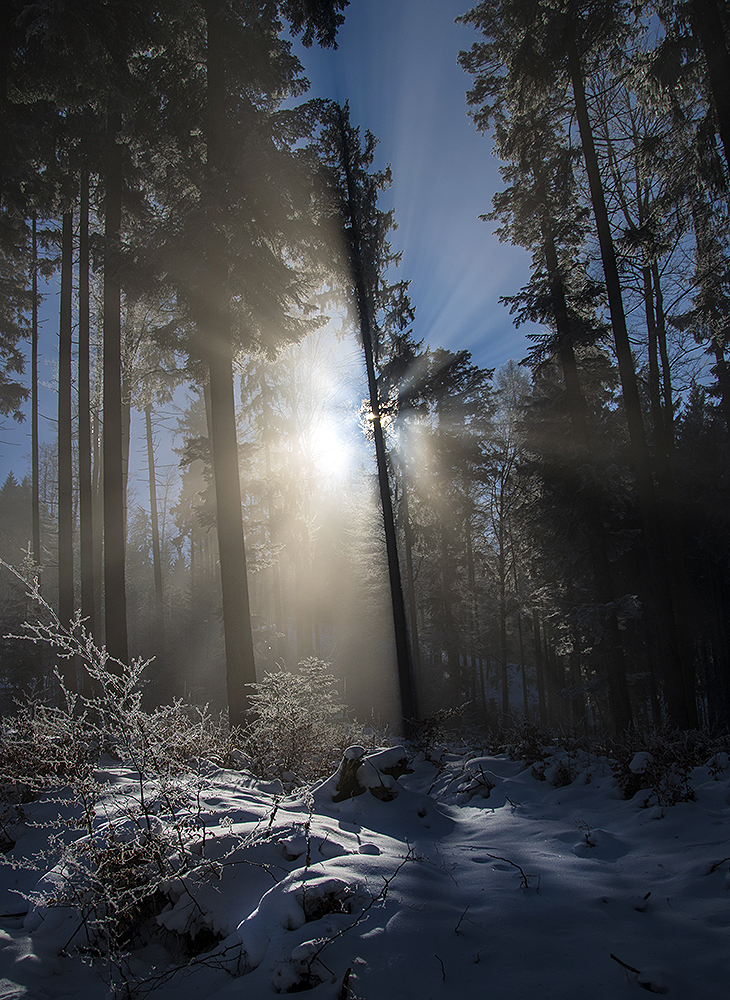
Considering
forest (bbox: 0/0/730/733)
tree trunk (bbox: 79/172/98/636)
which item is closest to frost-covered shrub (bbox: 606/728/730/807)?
forest (bbox: 0/0/730/733)

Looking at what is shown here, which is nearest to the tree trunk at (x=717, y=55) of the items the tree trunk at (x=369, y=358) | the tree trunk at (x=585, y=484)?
the tree trunk at (x=585, y=484)

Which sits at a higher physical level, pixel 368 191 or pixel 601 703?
pixel 368 191

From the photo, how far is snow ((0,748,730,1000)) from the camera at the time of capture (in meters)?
2.06

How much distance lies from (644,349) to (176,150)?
12415 mm

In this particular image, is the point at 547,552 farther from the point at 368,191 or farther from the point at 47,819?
the point at 47,819

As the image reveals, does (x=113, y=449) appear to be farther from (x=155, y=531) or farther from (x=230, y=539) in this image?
(x=155, y=531)

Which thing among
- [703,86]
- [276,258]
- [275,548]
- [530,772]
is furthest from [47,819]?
[703,86]

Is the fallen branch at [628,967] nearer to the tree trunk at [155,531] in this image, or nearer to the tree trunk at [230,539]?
the tree trunk at [230,539]

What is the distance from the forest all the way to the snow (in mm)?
1729

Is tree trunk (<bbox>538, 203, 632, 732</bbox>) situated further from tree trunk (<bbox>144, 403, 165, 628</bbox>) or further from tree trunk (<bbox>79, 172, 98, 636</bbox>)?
tree trunk (<bbox>144, 403, 165, 628</bbox>)

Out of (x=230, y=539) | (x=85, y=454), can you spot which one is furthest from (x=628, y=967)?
(x=85, y=454)

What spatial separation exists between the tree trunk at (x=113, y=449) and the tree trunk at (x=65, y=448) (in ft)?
9.80

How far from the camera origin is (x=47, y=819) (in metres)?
3.55

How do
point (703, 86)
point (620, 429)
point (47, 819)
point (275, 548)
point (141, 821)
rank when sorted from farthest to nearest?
point (620, 429)
point (275, 548)
point (703, 86)
point (47, 819)
point (141, 821)
